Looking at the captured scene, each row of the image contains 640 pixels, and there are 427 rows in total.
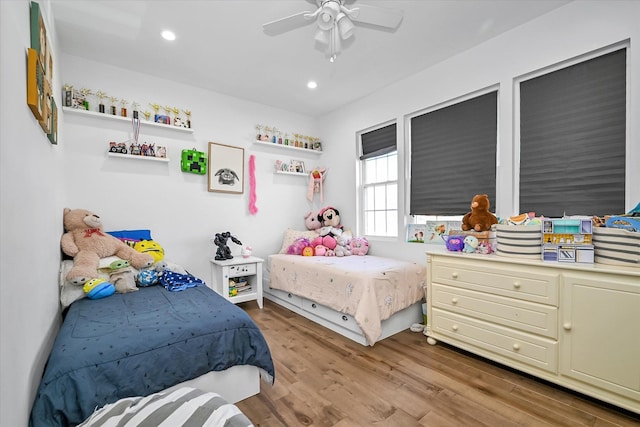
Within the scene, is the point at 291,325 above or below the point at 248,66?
below

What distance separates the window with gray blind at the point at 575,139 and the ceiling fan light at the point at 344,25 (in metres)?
1.63

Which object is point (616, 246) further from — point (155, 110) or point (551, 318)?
point (155, 110)

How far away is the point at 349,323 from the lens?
8.16 ft

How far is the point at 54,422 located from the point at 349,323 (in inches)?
76.7

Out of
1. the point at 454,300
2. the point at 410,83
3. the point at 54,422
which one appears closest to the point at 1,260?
the point at 54,422

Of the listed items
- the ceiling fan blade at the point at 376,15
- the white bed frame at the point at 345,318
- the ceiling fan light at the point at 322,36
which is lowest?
the white bed frame at the point at 345,318

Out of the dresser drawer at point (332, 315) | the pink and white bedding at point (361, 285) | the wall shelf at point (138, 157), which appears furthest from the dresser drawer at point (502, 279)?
the wall shelf at point (138, 157)

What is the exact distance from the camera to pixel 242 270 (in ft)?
10.5

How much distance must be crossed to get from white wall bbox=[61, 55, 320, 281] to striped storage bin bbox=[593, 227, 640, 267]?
327 cm

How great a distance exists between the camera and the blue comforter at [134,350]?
1.08 meters

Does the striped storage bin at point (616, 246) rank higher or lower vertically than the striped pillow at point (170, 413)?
higher

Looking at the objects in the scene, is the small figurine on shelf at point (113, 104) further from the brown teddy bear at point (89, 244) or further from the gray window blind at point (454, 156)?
the gray window blind at point (454, 156)

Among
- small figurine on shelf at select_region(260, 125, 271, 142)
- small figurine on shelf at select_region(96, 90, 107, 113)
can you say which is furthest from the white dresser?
small figurine on shelf at select_region(96, 90, 107, 113)

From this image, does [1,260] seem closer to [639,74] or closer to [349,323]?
[349,323]
